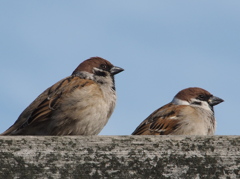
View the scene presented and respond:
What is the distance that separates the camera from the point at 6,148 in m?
1.77

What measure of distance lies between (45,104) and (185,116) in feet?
6.22

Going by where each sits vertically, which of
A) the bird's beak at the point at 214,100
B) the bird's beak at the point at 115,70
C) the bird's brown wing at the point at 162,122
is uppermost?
the bird's beak at the point at 115,70

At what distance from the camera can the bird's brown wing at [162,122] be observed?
572 cm

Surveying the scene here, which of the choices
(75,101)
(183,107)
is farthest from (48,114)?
(183,107)

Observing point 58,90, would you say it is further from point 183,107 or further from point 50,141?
point 50,141

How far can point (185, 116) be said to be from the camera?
5.72 meters

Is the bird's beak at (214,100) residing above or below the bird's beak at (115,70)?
below

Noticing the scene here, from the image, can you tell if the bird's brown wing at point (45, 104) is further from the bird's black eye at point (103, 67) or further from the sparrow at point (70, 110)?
the bird's black eye at point (103, 67)

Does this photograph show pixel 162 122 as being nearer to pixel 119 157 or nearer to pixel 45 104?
pixel 45 104

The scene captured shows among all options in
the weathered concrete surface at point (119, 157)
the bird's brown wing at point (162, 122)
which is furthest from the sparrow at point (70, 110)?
the weathered concrete surface at point (119, 157)

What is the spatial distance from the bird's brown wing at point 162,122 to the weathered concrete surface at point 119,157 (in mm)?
3845

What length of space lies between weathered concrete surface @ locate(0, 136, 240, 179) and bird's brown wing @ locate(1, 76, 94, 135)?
8.09 feet

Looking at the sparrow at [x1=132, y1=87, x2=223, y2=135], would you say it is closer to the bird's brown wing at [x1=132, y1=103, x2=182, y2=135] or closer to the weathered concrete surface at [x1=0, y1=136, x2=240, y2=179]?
the bird's brown wing at [x1=132, y1=103, x2=182, y2=135]

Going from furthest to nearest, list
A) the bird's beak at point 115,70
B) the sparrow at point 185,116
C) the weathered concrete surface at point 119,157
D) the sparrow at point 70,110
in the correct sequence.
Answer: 1. the sparrow at point 185,116
2. the bird's beak at point 115,70
3. the sparrow at point 70,110
4. the weathered concrete surface at point 119,157
